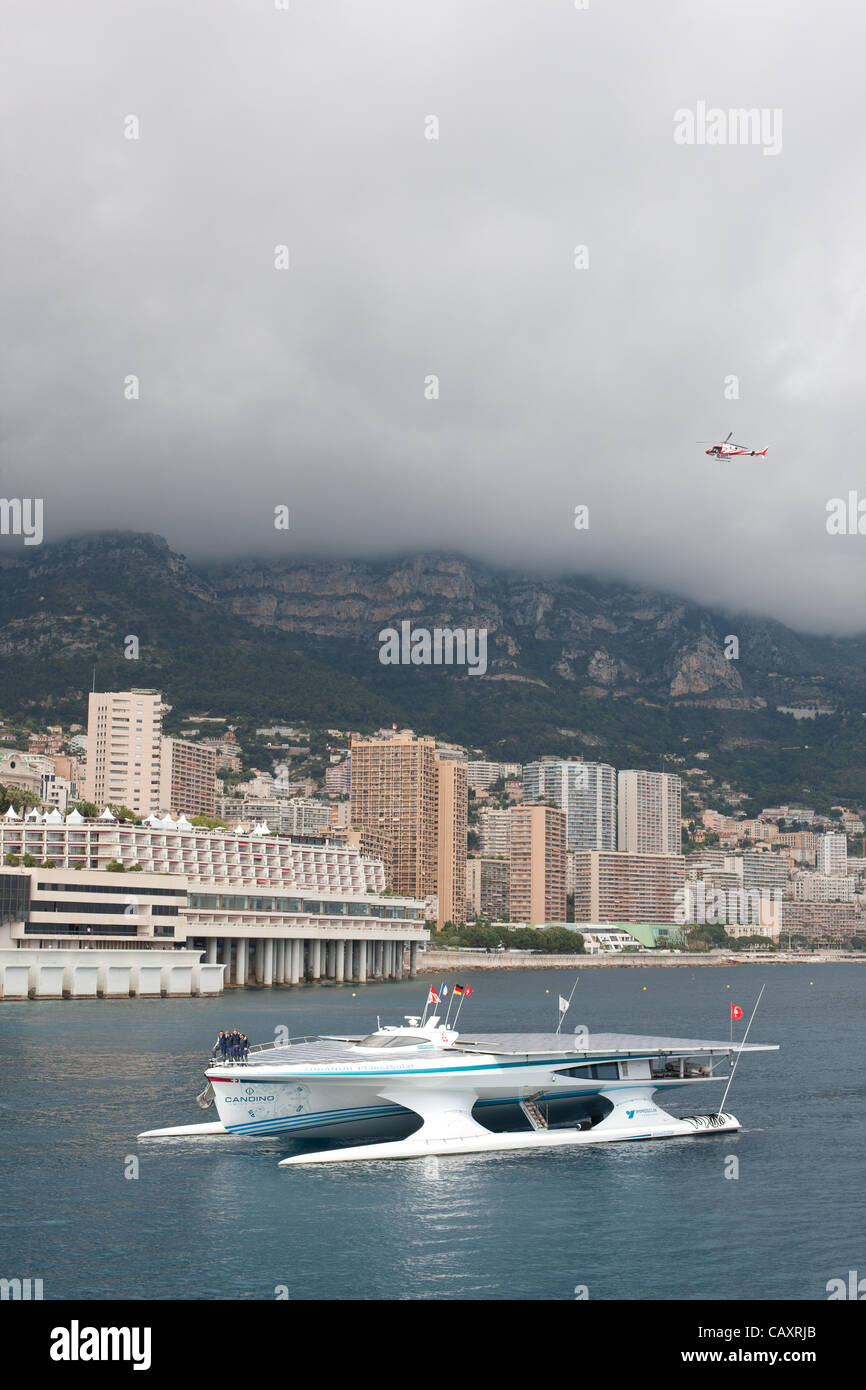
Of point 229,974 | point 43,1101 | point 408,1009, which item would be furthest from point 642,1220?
point 229,974

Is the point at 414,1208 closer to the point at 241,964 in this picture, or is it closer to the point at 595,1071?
the point at 595,1071

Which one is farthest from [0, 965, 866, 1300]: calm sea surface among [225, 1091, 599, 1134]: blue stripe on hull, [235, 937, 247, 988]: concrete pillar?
[235, 937, 247, 988]: concrete pillar

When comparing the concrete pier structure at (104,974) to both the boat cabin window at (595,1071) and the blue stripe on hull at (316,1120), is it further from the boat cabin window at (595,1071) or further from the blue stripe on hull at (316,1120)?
the boat cabin window at (595,1071)

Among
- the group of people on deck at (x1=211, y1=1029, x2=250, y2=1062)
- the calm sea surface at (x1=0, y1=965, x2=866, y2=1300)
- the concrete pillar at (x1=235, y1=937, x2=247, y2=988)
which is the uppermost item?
the group of people on deck at (x1=211, y1=1029, x2=250, y2=1062)

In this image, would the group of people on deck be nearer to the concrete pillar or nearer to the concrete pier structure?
the concrete pier structure

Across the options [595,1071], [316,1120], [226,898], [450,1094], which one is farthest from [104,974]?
[595,1071]
